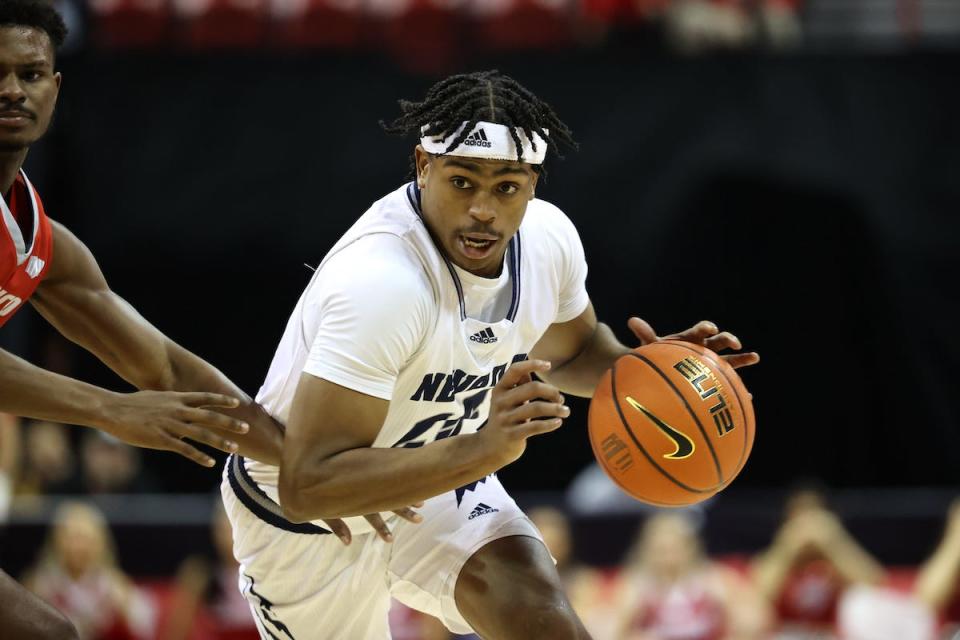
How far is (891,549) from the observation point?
28.1 ft

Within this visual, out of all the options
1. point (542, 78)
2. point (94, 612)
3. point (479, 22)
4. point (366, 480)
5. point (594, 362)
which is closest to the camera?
point (366, 480)

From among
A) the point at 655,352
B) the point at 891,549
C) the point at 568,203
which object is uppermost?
the point at 655,352

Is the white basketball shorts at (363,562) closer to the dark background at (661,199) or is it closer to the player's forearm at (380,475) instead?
the player's forearm at (380,475)

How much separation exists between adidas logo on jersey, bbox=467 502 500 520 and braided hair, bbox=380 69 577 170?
1.11 meters

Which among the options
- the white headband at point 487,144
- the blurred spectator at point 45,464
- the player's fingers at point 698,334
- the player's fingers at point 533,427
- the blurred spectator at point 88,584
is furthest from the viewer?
the blurred spectator at point 45,464

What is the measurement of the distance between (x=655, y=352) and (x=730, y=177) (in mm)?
6300

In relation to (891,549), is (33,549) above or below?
below

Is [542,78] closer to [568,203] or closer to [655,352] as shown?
[568,203]

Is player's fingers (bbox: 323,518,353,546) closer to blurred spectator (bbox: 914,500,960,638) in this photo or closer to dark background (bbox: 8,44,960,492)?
blurred spectator (bbox: 914,500,960,638)

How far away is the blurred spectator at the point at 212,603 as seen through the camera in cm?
827

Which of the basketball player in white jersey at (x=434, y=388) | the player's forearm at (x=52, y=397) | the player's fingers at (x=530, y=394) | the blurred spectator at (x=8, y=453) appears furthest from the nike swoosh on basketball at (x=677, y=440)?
the blurred spectator at (x=8, y=453)

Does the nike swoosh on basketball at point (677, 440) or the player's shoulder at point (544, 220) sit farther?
the player's shoulder at point (544, 220)

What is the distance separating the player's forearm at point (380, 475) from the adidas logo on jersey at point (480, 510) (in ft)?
2.08

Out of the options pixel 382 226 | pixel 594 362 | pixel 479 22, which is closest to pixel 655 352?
pixel 594 362
